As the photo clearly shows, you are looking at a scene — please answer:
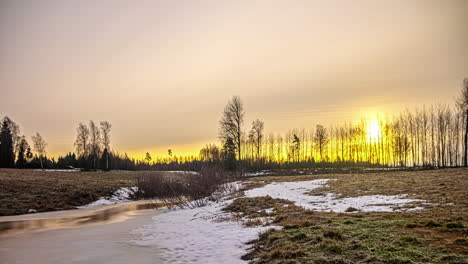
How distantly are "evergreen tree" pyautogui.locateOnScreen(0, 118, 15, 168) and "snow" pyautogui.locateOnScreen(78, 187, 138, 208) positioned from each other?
2118 inches

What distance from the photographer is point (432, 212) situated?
10.0 m

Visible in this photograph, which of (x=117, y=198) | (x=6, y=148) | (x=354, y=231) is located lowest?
(x=117, y=198)

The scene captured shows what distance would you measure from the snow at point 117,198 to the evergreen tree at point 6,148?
53.8 meters

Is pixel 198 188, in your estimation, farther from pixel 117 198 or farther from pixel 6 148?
pixel 6 148

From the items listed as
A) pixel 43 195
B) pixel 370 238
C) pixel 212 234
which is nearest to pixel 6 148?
pixel 43 195

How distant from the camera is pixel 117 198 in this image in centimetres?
3484

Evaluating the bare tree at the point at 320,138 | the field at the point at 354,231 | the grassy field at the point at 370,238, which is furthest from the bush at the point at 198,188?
the bare tree at the point at 320,138

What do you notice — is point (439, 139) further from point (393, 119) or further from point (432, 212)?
point (432, 212)

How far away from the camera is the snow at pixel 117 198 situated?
31241 millimetres

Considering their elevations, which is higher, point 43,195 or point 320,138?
point 320,138

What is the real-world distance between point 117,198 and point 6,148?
58.9 m

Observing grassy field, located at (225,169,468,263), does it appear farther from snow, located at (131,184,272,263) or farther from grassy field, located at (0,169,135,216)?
grassy field, located at (0,169,135,216)

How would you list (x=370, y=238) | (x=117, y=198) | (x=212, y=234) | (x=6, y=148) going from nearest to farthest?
(x=370, y=238) → (x=212, y=234) → (x=117, y=198) → (x=6, y=148)

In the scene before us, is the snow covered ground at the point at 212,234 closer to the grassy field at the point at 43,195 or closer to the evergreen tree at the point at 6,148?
the grassy field at the point at 43,195
